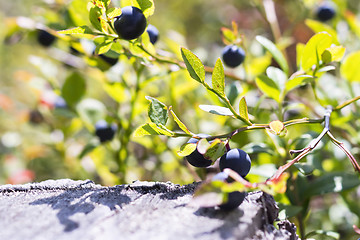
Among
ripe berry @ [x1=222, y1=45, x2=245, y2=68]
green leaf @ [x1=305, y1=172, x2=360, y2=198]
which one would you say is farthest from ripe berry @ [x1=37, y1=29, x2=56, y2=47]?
green leaf @ [x1=305, y1=172, x2=360, y2=198]

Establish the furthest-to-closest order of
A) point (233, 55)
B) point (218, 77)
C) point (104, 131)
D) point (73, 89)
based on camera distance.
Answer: point (73, 89) < point (104, 131) < point (233, 55) < point (218, 77)

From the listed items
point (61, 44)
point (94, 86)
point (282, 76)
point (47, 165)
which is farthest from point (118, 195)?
point (94, 86)

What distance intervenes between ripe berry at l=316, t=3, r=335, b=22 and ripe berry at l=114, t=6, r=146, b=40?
3.33 ft

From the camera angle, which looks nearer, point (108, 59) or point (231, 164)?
point (231, 164)

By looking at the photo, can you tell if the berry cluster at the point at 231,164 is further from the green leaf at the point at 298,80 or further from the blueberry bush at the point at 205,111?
the green leaf at the point at 298,80

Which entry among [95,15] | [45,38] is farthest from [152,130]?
[45,38]

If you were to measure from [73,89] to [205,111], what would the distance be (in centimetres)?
58

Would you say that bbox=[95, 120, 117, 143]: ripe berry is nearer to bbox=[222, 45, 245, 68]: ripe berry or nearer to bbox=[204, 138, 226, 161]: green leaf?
bbox=[222, 45, 245, 68]: ripe berry

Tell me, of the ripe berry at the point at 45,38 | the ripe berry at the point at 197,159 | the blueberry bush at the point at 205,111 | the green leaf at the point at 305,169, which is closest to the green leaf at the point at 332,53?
the blueberry bush at the point at 205,111

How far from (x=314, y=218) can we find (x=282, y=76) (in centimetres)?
81

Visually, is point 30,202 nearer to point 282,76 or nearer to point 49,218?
point 49,218

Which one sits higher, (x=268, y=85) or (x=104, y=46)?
(x=104, y=46)

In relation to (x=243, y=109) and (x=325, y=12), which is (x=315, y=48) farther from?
(x=325, y=12)

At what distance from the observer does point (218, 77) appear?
0.70 meters
